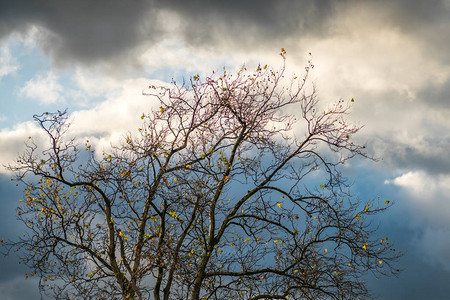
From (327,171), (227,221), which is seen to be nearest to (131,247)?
(227,221)

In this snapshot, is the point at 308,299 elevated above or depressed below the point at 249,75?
below

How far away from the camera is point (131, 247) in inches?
570

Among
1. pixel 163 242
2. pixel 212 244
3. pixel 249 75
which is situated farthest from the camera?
pixel 249 75

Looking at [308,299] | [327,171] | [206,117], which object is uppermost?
[206,117]

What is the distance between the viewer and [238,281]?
14250mm

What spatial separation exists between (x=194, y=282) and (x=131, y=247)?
2307 mm

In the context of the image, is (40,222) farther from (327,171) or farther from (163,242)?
(327,171)

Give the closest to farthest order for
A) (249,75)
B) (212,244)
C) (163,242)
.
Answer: (163,242)
(212,244)
(249,75)

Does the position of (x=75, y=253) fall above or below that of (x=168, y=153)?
below

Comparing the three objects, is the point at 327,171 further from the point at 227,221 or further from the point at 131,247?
the point at 131,247

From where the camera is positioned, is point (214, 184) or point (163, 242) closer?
point (163, 242)

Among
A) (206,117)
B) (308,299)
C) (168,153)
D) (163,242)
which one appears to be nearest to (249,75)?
(206,117)

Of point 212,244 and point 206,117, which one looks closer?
point 212,244

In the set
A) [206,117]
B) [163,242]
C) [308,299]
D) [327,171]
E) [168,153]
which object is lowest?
[308,299]
